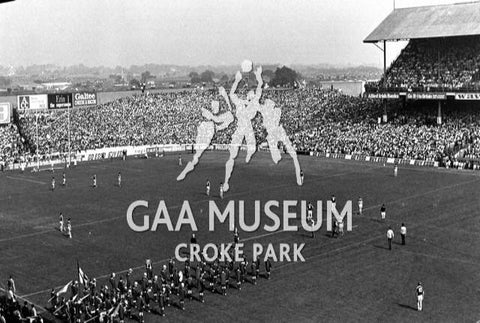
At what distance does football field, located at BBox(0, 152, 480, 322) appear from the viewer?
20.3m

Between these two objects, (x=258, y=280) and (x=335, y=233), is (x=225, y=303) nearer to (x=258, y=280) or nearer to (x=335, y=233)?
(x=258, y=280)

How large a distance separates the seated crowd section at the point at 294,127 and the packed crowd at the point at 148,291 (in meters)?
35.4

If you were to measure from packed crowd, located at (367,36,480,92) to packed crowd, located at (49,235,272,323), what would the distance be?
44226mm

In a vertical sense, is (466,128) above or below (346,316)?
above

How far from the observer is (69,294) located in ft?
72.0

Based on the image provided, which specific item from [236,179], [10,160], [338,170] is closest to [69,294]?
[236,179]

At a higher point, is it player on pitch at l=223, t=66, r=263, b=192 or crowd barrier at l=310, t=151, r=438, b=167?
player on pitch at l=223, t=66, r=263, b=192

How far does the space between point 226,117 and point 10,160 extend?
2753cm

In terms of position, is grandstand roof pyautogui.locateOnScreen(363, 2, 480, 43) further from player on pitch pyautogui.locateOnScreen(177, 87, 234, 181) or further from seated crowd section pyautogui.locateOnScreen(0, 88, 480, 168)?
player on pitch pyautogui.locateOnScreen(177, 87, 234, 181)

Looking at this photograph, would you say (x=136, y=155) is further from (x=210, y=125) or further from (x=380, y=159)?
(x=380, y=159)

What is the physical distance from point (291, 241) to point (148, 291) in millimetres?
9892

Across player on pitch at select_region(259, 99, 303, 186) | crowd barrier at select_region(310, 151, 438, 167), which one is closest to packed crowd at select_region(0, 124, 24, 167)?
player on pitch at select_region(259, 99, 303, 186)

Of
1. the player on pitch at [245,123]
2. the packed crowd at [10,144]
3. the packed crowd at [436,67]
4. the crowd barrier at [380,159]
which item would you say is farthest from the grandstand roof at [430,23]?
the packed crowd at [10,144]

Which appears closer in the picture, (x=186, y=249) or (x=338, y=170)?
(x=186, y=249)
